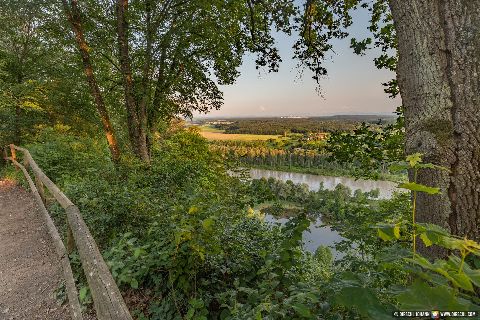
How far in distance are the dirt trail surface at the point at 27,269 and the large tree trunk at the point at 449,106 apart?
15.1ft

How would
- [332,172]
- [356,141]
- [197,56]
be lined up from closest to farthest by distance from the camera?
1. [356,141]
2. [197,56]
3. [332,172]

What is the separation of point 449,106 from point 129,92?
31.4 ft

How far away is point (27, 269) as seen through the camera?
5207mm

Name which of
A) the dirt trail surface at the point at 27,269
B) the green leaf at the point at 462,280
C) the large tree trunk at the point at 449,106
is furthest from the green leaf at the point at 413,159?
the dirt trail surface at the point at 27,269

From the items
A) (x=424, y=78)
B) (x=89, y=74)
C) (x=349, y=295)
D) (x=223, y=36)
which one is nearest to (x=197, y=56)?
(x=223, y=36)

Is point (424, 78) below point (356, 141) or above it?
above

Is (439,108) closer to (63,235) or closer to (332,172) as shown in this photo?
(63,235)

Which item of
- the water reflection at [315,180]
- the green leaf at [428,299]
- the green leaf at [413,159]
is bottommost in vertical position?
the water reflection at [315,180]

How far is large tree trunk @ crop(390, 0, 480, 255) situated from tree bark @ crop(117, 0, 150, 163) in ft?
30.4

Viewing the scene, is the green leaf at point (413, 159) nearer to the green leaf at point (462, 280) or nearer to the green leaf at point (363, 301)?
the green leaf at point (462, 280)

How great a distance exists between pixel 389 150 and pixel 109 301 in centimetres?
469

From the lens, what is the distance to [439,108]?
6.60ft

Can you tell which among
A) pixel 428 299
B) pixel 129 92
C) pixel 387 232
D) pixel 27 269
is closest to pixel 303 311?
pixel 387 232

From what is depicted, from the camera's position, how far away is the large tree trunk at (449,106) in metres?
1.97
